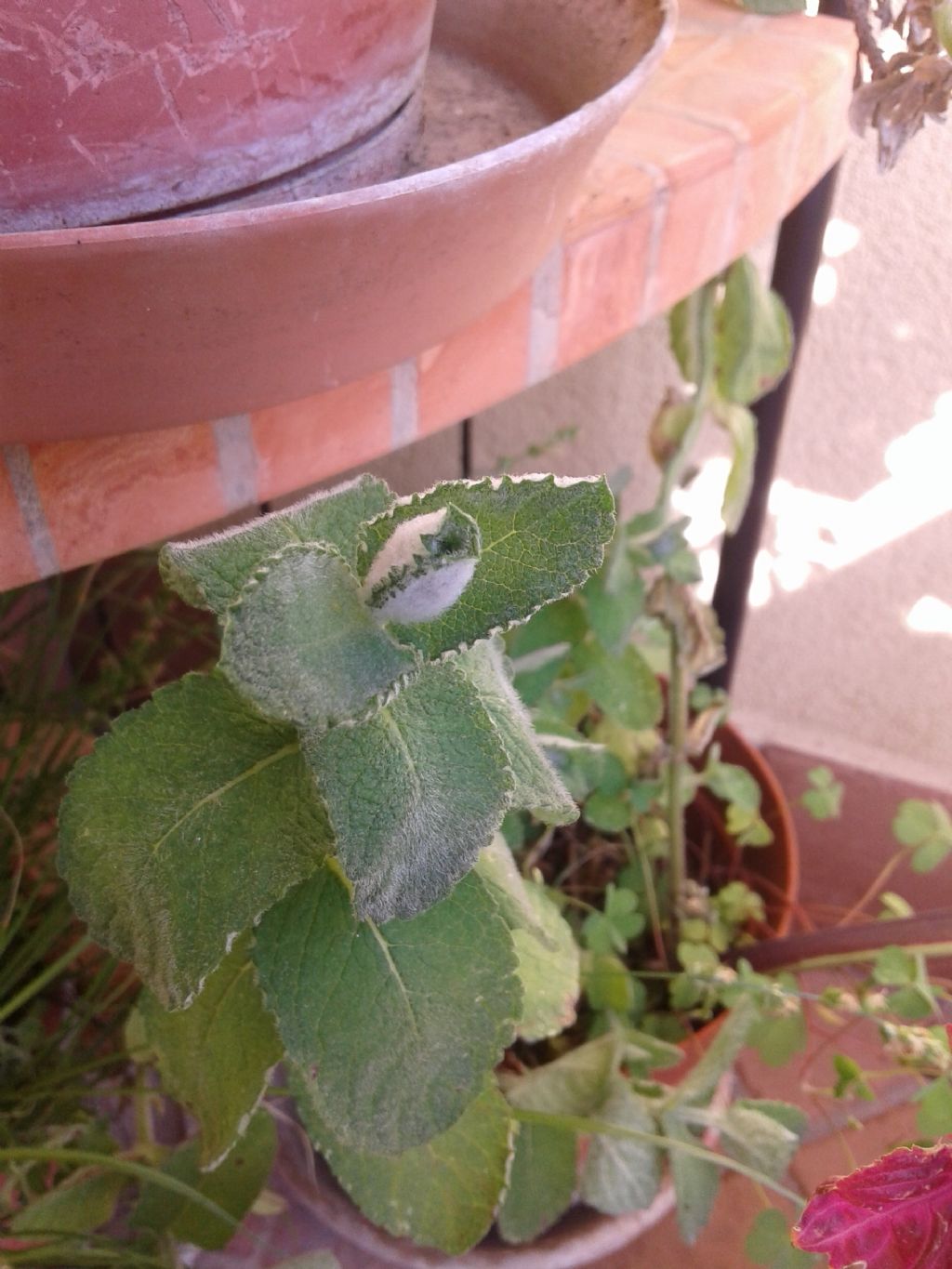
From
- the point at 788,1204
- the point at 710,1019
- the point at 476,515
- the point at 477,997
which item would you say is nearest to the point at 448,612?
the point at 476,515

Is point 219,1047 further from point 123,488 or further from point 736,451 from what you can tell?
point 736,451

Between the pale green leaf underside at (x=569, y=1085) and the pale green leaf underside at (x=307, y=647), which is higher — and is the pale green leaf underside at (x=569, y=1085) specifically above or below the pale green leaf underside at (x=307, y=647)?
below

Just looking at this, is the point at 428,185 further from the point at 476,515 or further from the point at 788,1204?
the point at 788,1204

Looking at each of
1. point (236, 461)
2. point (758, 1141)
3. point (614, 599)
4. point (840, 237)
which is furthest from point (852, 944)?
point (840, 237)

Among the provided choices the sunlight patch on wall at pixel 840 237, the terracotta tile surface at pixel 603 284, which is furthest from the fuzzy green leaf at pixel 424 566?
the sunlight patch on wall at pixel 840 237

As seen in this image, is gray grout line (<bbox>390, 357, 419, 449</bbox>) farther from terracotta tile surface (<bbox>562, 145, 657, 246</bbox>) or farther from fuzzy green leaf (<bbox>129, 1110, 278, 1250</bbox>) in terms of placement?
fuzzy green leaf (<bbox>129, 1110, 278, 1250</bbox>)

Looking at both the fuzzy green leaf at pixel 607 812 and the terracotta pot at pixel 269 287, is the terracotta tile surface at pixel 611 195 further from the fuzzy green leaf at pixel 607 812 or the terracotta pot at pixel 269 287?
the fuzzy green leaf at pixel 607 812
